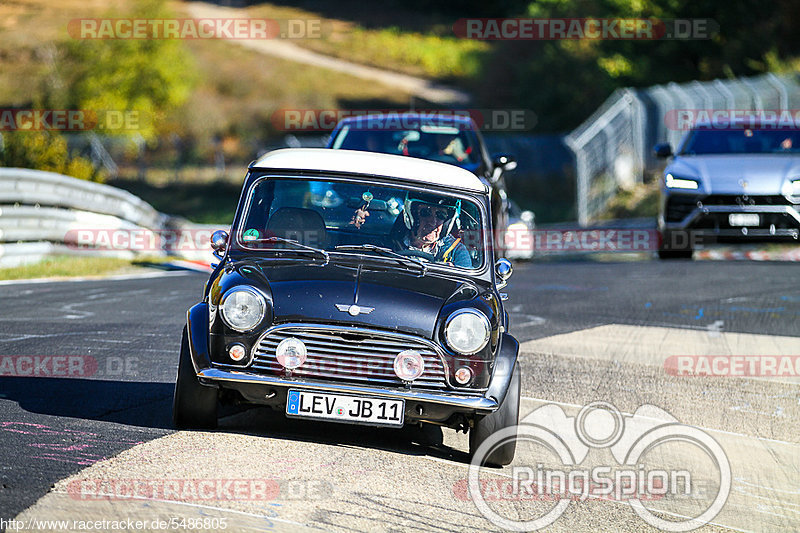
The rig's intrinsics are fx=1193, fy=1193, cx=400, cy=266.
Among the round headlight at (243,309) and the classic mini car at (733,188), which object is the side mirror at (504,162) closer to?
the classic mini car at (733,188)

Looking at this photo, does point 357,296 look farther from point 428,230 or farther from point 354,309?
point 428,230

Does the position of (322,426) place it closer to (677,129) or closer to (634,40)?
(677,129)

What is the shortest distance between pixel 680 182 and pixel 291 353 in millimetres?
11005

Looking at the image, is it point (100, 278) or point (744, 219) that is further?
point (100, 278)

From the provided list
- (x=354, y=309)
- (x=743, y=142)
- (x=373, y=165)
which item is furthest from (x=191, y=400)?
(x=743, y=142)

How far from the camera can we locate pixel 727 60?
3700 cm

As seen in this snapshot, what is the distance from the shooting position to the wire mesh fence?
25672 mm

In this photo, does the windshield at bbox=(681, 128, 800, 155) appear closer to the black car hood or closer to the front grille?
the black car hood

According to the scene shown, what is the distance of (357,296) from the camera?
Result: 6637 millimetres

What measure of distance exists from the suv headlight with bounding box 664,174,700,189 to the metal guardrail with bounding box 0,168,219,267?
751cm

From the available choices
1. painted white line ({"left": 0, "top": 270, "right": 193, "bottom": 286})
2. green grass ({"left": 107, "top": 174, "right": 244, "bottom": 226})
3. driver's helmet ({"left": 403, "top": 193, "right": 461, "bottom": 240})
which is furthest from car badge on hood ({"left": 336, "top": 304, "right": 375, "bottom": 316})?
green grass ({"left": 107, "top": 174, "right": 244, "bottom": 226})

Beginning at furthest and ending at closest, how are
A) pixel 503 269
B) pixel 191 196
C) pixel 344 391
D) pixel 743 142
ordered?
pixel 191 196
pixel 743 142
pixel 503 269
pixel 344 391

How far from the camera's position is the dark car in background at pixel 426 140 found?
14.0 meters

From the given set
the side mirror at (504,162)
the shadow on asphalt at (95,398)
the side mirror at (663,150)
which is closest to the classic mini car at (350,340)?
the shadow on asphalt at (95,398)
